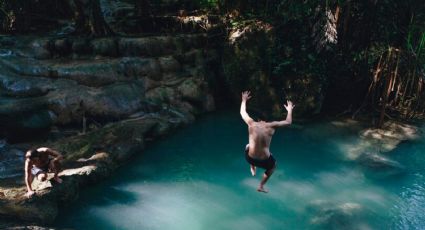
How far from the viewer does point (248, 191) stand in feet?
27.6

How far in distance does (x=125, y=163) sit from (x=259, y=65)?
5.45 meters

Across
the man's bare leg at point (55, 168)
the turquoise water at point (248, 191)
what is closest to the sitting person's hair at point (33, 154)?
the man's bare leg at point (55, 168)

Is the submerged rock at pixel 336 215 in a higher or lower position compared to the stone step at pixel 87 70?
lower

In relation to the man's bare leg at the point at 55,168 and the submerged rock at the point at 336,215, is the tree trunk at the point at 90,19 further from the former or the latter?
the submerged rock at the point at 336,215

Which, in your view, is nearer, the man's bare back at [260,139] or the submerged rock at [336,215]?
the man's bare back at [260,139]

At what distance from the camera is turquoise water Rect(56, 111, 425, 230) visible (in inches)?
291

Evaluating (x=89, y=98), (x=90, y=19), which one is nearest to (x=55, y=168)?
(x=89, y=98)

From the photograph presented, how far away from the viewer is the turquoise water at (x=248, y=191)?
7.38 metres

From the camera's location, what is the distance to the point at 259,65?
12.5 m

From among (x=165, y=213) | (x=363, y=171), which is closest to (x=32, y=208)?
(x=165, y=213)

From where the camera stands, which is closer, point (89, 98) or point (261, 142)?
point (261, 142)

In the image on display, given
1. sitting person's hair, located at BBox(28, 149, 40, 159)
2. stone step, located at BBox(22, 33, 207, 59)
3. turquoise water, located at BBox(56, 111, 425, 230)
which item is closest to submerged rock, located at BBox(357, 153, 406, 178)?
turquoise water, located at BBox(56, 111, 425, 230)

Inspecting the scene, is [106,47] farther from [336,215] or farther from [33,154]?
[336,215]

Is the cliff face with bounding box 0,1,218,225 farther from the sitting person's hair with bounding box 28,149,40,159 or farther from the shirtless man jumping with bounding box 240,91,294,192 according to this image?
the shirtless man jumping with bounding box 240,91,294,192
